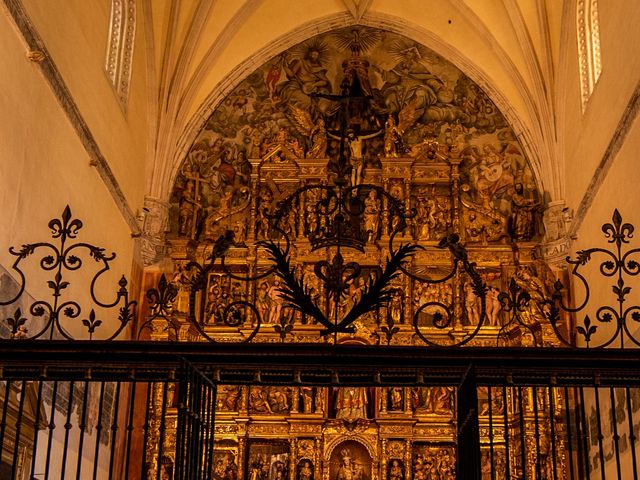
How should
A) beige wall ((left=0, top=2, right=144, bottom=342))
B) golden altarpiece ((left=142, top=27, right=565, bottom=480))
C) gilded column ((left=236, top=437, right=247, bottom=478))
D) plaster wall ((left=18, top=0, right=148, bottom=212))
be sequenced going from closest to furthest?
beige wall ((left=0, top=2, right=144, bottom=342)), plaster wall ((left=18, top=0, right=148, bottom=212)), gilded column ((left=236, top=437, right=247, bottom=478)), golden altarpiece ((left=142, top=27, right=565, bottom=480))

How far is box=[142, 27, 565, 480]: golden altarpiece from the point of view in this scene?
675 inches

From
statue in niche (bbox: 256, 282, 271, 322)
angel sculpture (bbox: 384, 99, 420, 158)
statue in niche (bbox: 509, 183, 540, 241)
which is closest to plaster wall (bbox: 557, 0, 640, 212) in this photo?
statue in niche (bbox: 509, 183, 540, 241)

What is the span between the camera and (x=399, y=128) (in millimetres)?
19516

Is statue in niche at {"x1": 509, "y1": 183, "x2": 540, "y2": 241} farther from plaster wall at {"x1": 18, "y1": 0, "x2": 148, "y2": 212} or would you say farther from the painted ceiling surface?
plaster wall at {"x1": 18, "y1": 0, "x2": 148, "y2": 212}

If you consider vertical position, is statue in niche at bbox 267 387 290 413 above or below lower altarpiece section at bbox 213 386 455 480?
above

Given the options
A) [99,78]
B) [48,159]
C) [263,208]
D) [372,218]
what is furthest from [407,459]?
[48,159]

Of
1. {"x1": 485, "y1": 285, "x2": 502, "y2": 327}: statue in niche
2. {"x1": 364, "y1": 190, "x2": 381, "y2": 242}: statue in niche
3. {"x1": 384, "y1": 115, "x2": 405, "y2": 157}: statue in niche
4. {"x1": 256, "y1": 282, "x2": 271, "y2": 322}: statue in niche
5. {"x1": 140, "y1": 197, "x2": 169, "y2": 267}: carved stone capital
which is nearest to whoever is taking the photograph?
{"x1": 485, "y1": 285, "x2": 502, "y2": 327}: statue in niche

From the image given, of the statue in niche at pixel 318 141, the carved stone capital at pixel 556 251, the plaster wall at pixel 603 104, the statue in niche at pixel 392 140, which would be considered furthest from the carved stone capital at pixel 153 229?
the plaster wall at pixel 603 104

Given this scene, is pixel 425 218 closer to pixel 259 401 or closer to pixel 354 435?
pixel 354 435

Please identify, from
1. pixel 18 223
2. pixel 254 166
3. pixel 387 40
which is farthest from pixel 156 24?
pixel 18 223

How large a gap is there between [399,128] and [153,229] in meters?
5.11

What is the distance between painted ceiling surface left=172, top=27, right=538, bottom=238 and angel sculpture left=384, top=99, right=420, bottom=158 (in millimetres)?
19

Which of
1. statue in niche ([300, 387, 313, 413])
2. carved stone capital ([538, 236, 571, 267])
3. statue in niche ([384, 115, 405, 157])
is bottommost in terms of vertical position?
statue in niche ([300, 387, 313, 413])

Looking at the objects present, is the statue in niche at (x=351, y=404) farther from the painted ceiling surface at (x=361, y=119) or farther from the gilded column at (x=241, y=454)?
the painted ceiling surface at (x=361, y=119)
